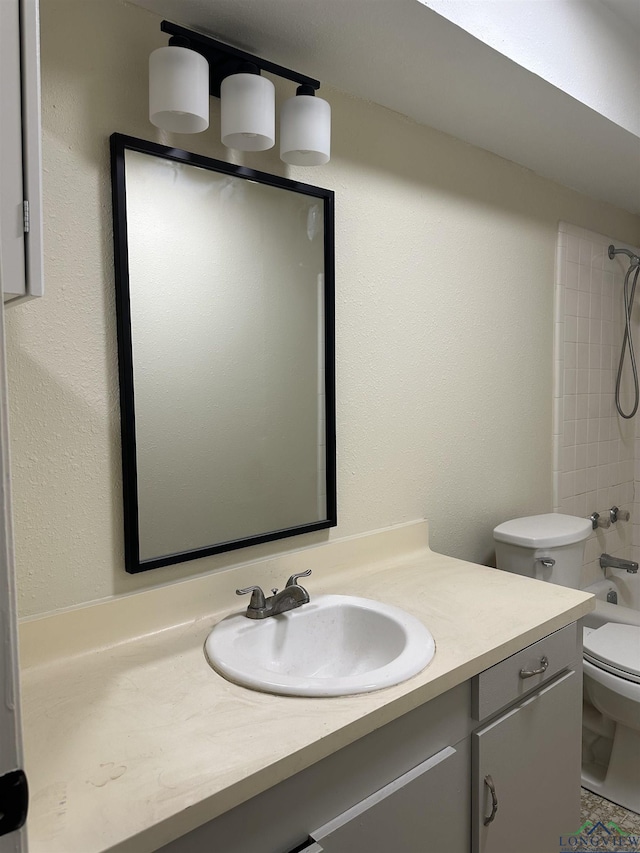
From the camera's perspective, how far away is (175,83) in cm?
119

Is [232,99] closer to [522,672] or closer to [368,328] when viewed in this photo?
[368,328]

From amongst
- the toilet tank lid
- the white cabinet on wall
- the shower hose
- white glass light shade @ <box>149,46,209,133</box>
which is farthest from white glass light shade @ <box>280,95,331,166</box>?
the shower hose

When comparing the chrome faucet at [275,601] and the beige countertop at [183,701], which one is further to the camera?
the chrome faucet at [275,601]

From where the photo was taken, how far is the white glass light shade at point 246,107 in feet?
4.23

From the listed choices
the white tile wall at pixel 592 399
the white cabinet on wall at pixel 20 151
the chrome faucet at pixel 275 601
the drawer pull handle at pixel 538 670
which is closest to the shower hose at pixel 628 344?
the white tile wall at pixel 592 399

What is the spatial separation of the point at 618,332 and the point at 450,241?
1316 mm

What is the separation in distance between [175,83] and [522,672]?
1399mm

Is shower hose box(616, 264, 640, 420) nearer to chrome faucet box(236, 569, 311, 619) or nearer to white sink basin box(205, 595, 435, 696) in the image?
white sink basin box(205, 595, 435, 696)

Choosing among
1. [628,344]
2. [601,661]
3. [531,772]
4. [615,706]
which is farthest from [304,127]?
[628,344]

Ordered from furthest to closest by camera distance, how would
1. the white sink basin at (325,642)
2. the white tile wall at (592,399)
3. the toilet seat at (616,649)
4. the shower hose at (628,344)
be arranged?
the shower hose at (628,344), the white tile wall at (592,399), the toilet seat at (616,649), the white sink basin at (325,642)

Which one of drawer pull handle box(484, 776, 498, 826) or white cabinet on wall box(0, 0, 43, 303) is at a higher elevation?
white cabinet on wall box(0, 0, 43, 303)

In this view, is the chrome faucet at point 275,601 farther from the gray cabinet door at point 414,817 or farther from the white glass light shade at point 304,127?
the white glass light shade at point 304,127

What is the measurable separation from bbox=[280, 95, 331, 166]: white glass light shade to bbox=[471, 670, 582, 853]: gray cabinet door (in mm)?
1315

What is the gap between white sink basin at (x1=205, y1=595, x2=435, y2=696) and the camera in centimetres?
117
